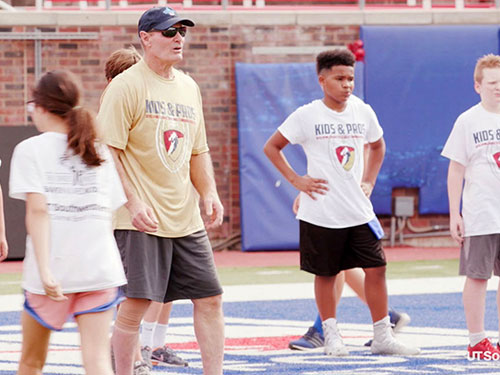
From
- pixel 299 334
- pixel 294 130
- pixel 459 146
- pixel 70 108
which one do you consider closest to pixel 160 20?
pixel 70 108

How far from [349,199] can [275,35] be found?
922cm

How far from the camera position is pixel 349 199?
23.1 feet

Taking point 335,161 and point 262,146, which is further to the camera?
point 262,146

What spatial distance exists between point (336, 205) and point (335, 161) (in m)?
0.28

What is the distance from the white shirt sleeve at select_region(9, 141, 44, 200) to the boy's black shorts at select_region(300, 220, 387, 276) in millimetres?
3177

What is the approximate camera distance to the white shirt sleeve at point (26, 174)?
4172 millimetres

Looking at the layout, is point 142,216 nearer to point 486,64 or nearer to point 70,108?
point 70,108

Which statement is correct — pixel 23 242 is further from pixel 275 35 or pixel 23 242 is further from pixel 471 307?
pixel 471 307

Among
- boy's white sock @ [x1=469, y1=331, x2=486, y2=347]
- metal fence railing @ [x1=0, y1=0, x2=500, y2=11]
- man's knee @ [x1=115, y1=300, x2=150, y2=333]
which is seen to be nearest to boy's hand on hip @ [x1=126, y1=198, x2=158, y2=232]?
man's knee @ [x1=115, y1=300, x2=150, y2=333]

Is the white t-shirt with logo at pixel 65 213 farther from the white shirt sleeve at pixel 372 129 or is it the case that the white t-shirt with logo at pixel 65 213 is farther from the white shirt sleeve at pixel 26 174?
the white shirt sleeve at pixel 372 129

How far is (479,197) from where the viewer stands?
6.61 metres

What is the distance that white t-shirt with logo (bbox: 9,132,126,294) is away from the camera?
420 centimetres

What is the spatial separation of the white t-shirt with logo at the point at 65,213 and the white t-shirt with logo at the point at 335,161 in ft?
9.67

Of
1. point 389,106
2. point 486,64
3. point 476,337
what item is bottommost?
point 476,337
